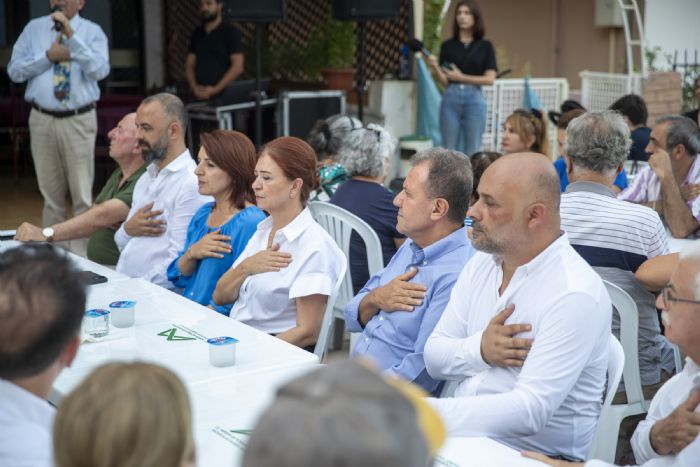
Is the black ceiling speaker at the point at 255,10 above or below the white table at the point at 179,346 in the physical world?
above

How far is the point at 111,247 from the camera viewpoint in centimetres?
451

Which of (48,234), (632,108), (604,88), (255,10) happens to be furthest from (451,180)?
(604,88)

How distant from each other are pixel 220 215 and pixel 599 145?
4.90 feet

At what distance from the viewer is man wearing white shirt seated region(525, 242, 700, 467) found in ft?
6.05

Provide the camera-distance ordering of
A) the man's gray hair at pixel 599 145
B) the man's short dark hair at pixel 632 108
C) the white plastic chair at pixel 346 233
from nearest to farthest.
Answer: the man's gray hair at pixel 599 145 → the white plastic chair at pixel 346 233 → the man's short dark hair at pixel 632 108

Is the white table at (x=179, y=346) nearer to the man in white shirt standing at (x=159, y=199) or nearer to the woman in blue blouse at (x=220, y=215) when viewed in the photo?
the woman in blue blouse at (x=220, y=215)

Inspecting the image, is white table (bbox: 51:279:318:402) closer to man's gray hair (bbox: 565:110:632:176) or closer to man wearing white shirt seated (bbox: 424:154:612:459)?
man wearing white shirt seated (bbox: 424:154:612:459)

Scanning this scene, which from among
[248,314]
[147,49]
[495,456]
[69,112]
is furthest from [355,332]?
[147,49]

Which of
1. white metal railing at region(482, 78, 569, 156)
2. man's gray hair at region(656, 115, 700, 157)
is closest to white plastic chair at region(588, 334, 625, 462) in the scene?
man's gray hair at region(656, 115, 700, 157)

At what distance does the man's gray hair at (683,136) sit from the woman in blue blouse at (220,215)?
2.04 m

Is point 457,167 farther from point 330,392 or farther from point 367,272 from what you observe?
point 330,392

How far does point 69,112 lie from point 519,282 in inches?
183

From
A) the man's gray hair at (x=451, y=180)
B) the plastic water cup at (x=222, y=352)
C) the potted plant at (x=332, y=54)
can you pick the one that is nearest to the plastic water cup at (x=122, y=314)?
the plastic water cup at (x=222, y=352)

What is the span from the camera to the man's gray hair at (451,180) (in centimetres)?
281
